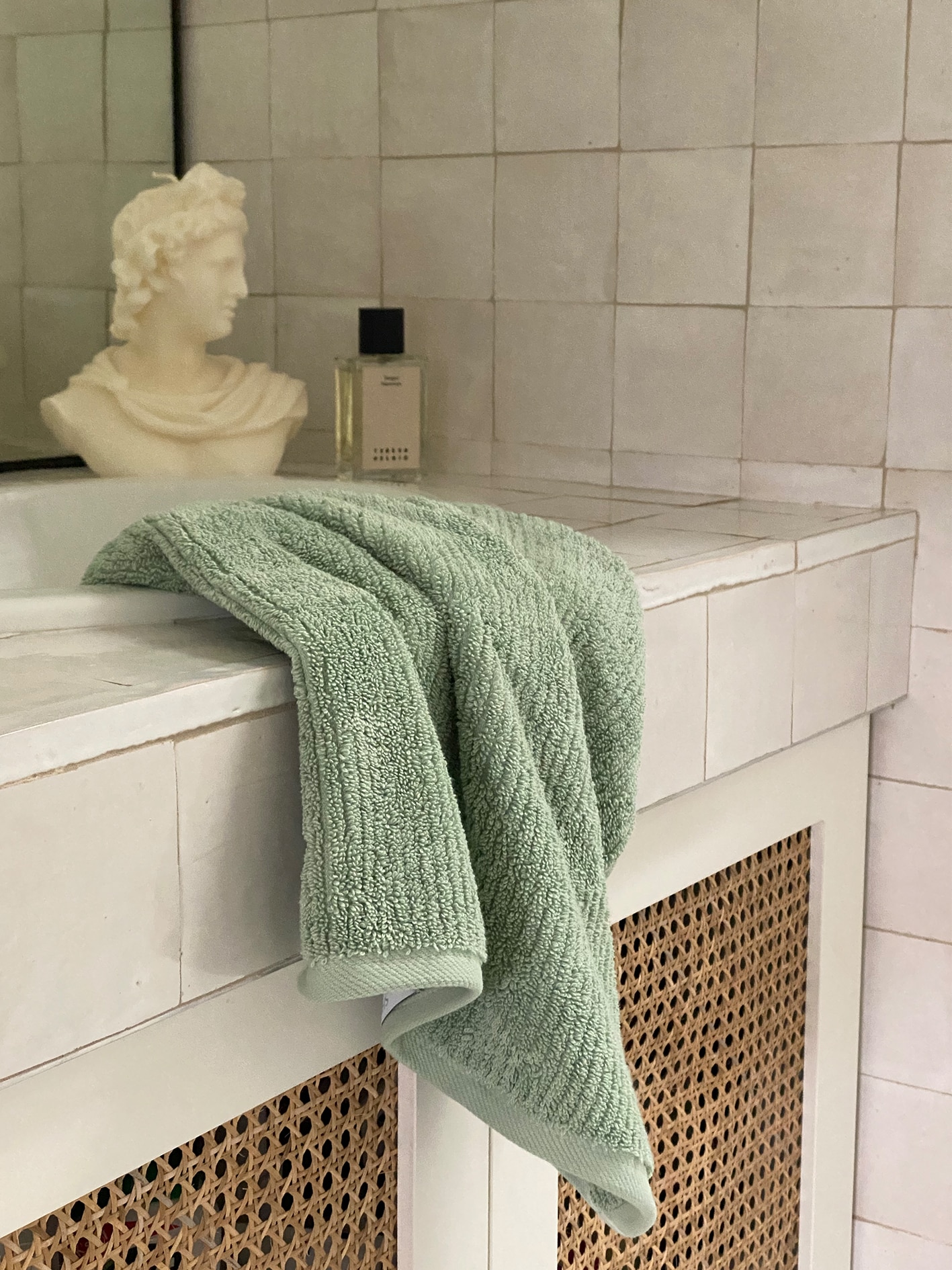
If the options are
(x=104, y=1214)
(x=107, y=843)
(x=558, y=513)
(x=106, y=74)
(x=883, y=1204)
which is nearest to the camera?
(x=107, y=843)

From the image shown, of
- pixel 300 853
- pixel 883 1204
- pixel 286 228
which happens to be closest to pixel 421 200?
pixel 286 228

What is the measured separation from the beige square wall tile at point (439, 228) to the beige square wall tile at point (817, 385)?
0.26 metres

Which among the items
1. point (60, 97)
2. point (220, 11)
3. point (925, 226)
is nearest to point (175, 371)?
point (60, 97)

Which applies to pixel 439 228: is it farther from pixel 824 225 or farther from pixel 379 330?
pixel 824 225

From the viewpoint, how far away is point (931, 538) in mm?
1097

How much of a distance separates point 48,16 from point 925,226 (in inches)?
29.9

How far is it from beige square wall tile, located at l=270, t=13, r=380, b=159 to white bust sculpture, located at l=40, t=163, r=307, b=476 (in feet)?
0.63

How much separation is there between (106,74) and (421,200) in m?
0.31

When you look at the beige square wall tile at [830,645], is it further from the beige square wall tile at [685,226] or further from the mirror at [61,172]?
the mirror at [61,172]

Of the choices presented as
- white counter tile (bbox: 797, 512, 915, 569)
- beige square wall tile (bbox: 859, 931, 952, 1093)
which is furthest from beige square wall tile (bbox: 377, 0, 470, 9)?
beige square wall tile (bbox: 859, 931, 952, 1093)

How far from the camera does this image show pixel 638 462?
4.01ft

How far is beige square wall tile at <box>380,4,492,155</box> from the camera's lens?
1.24 metres

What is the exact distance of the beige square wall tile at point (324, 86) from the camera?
51.3 inches

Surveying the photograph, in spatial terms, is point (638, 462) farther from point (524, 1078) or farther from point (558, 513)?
point (524, 1078)
